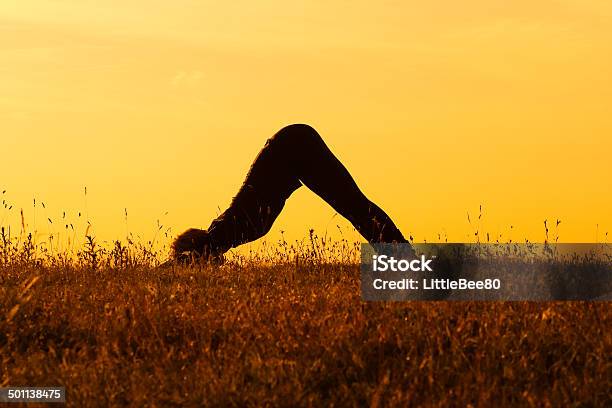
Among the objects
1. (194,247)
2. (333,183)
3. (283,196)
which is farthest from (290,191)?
(194,247)

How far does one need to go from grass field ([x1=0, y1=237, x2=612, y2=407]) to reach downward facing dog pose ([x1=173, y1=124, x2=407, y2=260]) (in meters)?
3.86

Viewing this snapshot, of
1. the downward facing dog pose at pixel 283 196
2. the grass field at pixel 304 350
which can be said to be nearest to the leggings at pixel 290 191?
the downward facing dog pose at pixel 283 196

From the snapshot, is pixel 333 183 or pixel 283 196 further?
pixel 283 196

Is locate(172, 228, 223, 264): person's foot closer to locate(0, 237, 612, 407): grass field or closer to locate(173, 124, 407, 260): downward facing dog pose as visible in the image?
locate(173, 124, 407, 260): downward facing dog pose

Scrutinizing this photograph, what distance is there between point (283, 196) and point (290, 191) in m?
0.12

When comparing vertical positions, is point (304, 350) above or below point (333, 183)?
below

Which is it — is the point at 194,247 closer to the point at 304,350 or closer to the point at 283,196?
the point at 283,196

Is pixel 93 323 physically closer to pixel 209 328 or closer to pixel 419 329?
pixel 209 328

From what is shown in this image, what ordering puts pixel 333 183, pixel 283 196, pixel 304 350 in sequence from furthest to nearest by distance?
pixel 283 196, pixel 333 183, pixel 304 350

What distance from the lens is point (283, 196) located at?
14.0m

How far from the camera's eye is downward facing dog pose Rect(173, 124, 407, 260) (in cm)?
1370

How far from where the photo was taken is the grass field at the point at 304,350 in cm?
646

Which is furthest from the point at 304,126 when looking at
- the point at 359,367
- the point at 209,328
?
the point at 359,367

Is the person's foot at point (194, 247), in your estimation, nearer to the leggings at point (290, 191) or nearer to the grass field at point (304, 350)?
the leggings at point (290, 191)
